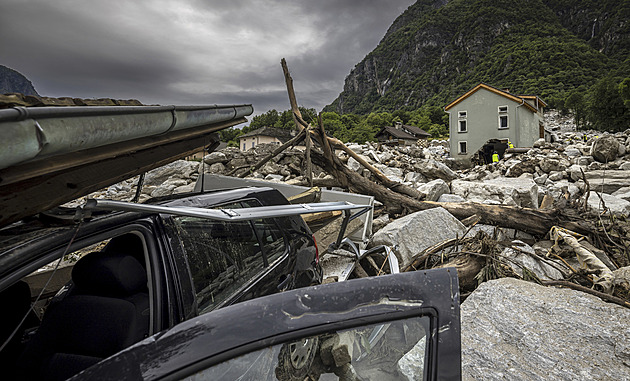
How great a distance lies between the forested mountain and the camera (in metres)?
92.9

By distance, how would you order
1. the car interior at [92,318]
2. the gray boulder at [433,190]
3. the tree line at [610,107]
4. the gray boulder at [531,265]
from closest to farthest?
the car interior at [92,318] → the gray boulder at [531,265] → the gray boulder at [433,190] → the tree line at [610,107]

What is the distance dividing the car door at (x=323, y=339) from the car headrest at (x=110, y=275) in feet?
2.45

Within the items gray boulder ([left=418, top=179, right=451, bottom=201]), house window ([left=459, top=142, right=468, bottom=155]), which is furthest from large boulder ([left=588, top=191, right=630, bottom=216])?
house window ([left=459, top=142, right=468, bottom=155])

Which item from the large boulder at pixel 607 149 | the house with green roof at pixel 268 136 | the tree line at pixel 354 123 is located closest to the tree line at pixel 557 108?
the tree line at pixel 354 123

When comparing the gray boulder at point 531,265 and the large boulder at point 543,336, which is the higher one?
the large boulder at point 543,336

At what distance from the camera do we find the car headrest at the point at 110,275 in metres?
1.63

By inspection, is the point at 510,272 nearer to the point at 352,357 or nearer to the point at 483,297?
the point at 483,297

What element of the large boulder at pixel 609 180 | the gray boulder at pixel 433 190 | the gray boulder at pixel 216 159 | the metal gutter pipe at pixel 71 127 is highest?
the metal gutter pipe at pixel 71 127

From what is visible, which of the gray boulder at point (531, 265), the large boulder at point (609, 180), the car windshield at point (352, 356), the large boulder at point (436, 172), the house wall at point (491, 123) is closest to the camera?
the car windshield at point (352, 356)

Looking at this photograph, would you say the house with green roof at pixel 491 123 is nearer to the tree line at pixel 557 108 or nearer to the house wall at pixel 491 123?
the house wall at pixel 491 123

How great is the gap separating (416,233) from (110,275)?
4.59 meters

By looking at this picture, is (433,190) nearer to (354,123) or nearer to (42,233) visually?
(42,233)

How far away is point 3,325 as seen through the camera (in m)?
1.89

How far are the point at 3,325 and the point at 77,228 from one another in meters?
1.12
